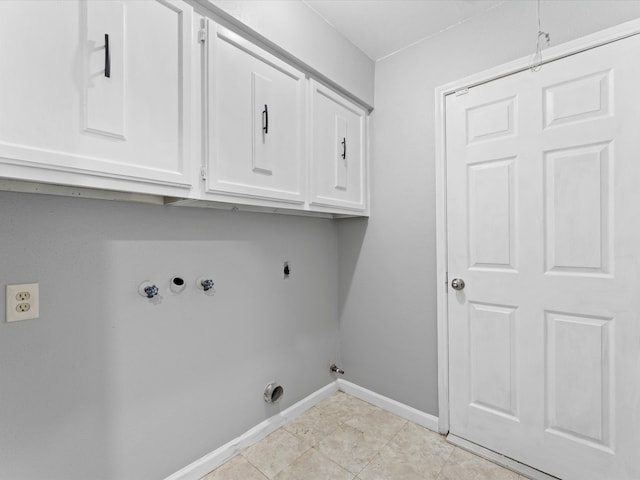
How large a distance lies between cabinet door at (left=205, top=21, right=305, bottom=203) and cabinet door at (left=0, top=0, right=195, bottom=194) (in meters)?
0.12

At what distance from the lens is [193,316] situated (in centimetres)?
145

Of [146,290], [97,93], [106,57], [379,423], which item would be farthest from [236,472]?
[106,57]

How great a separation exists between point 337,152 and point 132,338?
1.44 m

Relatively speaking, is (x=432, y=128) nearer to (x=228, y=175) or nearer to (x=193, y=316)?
(x=228, y=175)

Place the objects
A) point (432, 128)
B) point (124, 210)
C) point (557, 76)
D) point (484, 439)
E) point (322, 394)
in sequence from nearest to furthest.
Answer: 1. point (124, 210)
2. point (557, 76)
3. point (484, 439)
4. point (432, 128)
5. point (322, 394)

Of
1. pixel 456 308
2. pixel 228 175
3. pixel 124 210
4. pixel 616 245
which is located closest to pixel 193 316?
pixel 124 210

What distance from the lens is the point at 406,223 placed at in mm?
1942

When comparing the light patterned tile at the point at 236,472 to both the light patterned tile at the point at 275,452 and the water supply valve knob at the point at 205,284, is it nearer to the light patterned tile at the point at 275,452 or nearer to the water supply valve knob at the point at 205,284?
the light patterned tile at the point at 275,452

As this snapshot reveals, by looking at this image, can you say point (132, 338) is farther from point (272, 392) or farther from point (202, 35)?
point (202, 35)

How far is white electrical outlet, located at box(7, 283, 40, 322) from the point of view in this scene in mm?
991

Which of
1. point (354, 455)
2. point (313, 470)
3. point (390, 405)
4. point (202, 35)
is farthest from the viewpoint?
point (390, 405)

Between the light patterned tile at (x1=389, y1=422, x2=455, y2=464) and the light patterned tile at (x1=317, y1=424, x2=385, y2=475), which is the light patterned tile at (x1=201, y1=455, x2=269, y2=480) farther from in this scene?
the light patterned tile at (x1=389, y1=422, x2=455, y2=464)

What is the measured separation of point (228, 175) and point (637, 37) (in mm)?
1790

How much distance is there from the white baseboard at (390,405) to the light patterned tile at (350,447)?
11.7 inches
